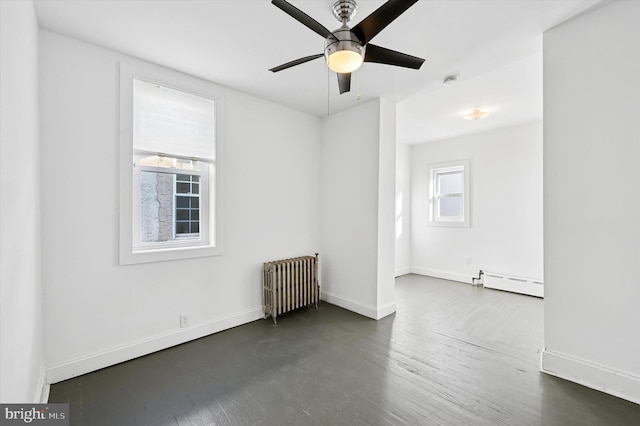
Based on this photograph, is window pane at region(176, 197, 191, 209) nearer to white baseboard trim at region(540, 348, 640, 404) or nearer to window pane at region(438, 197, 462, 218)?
white baseboard trim at region(540, 348, 640, 404)

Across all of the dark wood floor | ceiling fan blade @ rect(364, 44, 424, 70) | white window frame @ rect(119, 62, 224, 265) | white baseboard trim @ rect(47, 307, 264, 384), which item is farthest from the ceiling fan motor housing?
white baseboard trim @ rect(47, 307, 264, 384)

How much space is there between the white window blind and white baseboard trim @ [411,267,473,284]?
480 centimetres

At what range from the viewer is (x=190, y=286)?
2.87m

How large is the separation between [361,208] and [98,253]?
281 cm

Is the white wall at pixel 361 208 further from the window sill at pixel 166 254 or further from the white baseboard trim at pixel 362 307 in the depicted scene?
the window sill at pixel 166 254

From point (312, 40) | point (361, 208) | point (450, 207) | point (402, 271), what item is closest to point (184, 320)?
point (361, 208)

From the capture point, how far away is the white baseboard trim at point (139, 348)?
217cm

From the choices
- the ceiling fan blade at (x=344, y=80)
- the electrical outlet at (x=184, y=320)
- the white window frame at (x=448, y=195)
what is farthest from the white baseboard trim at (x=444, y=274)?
the electrical outlet at (x=184, y=320)

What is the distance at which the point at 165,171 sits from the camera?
110 inches

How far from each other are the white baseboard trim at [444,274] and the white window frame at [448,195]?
0.97 metres

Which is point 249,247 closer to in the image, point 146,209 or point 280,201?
point 280,201

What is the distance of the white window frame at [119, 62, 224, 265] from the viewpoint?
2.45 meters

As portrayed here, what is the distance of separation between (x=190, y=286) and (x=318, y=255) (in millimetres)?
1821

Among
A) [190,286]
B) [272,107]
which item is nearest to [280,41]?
[272,107]
